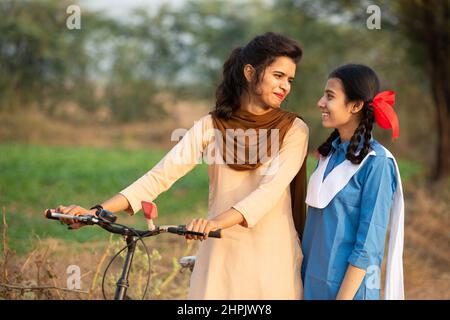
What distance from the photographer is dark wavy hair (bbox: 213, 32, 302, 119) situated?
3254 mm

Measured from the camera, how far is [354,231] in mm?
3100

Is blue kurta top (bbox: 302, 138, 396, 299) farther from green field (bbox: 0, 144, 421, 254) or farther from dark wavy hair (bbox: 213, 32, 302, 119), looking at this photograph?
green field (bbox: 0, 144, 421, 254)

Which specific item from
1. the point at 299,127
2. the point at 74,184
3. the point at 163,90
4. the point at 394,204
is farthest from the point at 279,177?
the point at 163,90

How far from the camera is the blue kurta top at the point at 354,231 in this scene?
299 cm

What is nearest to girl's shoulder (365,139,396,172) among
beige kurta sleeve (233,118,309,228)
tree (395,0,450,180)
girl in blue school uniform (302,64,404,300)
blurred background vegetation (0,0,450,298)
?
girl in blue school uniform (302,64,404,300)

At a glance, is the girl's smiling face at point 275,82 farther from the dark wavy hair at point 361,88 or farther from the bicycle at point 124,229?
the bicycle at point 124,229

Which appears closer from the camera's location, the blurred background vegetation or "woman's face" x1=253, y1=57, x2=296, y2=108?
"woman's face" x1=253, y1=57, x2=296, y2=108

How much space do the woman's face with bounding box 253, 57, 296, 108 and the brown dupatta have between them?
2.4 inches

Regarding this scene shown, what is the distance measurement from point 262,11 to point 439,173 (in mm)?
19164

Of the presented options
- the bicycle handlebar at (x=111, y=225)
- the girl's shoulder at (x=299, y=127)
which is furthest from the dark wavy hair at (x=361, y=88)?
the bicycle handlebar at (x=111, y=225)

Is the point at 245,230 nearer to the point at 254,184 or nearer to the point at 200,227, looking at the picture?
the point at 254,184

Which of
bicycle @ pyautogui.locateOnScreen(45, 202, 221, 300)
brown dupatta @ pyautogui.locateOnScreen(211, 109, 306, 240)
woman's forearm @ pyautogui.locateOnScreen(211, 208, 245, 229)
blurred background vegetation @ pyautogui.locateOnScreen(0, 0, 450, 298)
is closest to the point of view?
bicycle @ pyautogui.locateOnScreen(45, 202, 221, 300)

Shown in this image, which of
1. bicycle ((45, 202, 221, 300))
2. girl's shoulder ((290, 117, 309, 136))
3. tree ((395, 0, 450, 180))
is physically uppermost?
tree ((395, 0, 450, 180))
